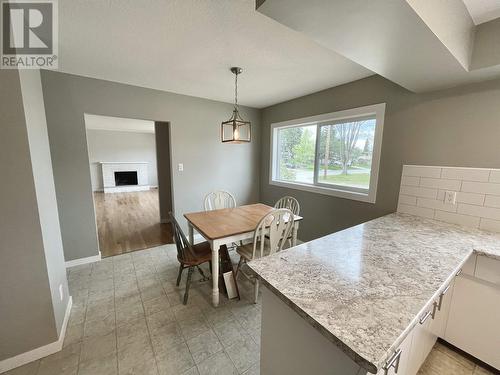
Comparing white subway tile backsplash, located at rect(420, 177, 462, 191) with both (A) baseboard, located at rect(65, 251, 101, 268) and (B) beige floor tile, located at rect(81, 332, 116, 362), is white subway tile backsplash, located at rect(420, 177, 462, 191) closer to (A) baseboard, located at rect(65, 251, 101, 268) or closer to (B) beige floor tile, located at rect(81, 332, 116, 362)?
(B) beige floor tile, located at rect(81, 332, 116, 362)

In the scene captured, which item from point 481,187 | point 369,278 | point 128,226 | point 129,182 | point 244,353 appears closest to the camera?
point 369,278

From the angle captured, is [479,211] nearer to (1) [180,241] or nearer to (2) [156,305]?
(1) [180,241]

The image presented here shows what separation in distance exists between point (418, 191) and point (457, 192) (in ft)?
0.89

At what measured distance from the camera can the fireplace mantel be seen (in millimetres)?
7340

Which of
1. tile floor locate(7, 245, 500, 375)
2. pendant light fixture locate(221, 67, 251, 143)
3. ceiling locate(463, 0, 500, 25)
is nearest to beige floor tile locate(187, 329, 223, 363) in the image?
tile floor locate(7, 245, 500, 375)

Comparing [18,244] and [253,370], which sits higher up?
[18,244]

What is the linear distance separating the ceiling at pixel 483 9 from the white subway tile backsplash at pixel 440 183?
113cm

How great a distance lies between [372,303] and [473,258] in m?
1.10

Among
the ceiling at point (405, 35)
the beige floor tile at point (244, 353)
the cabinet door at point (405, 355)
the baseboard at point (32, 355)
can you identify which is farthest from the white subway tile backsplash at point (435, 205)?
the baseboard at point (32, 355)

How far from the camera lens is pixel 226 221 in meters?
2.19

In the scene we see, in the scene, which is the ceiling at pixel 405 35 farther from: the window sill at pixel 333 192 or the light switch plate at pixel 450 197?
the window sill at pixel 333 192

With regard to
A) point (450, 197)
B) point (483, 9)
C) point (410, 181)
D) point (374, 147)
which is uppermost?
point (483, 9)

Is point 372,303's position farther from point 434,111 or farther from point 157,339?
point 434,111

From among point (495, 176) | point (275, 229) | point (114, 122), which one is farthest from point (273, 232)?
point (114, 122)
